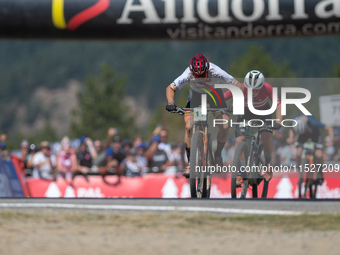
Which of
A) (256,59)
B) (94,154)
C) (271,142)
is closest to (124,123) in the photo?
(256,59)

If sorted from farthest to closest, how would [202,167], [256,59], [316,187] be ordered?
[256,59] < [316,187] < [202,167]

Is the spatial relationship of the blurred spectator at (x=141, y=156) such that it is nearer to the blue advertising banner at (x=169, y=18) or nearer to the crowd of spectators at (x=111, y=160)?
the crowd of spectators at (x=111, y=160)

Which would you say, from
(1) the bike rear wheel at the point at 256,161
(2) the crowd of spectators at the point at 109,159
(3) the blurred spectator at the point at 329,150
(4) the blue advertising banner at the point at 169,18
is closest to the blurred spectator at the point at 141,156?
(2) the crowd of spectators at the point at 109,159

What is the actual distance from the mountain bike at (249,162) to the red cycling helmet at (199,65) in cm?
117

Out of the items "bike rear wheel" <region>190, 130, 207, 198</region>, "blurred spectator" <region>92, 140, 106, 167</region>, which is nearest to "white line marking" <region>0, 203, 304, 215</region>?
"bike rear wheel" <region>190, 130, 207, 198</region>

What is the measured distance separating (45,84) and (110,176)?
168 metres

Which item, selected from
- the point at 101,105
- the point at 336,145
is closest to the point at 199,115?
the point at 336,145

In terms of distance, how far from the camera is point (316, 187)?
9672 millimetres

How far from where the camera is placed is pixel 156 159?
1258 centimetres

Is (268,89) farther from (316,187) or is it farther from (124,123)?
(124,123)

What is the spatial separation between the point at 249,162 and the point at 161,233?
3264mm

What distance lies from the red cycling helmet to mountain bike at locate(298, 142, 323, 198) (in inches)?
105

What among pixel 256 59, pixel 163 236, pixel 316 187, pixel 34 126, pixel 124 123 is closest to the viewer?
pixel 163 236

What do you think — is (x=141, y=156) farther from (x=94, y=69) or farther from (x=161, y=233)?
(x=94, y=69)
